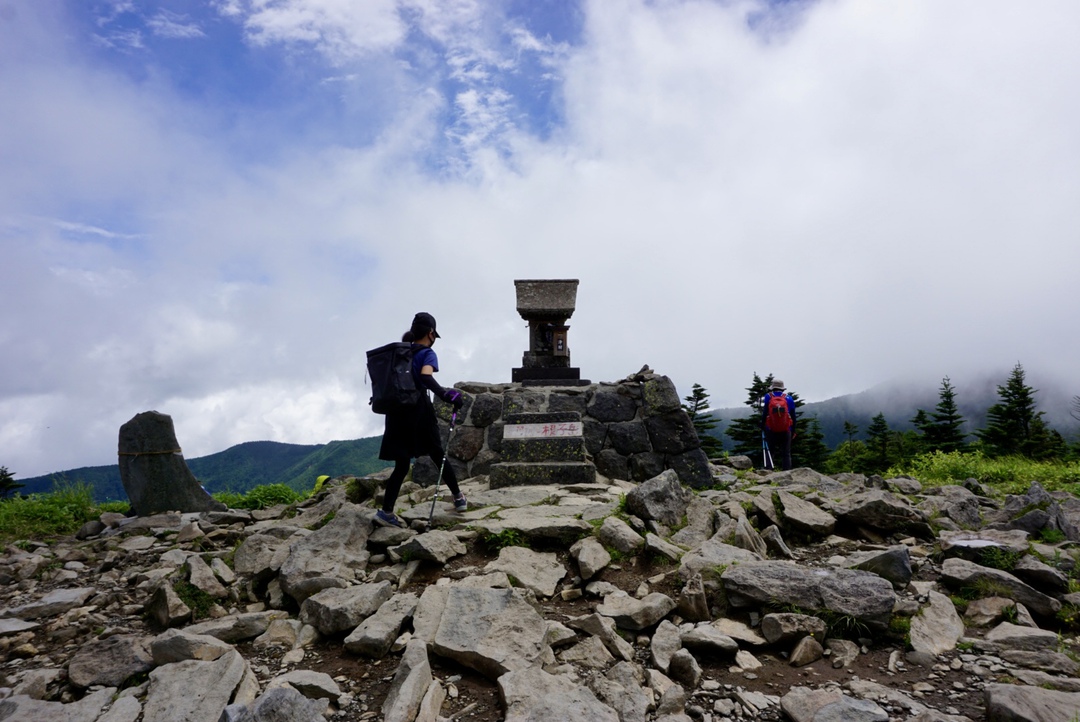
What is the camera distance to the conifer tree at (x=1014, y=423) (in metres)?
27.7

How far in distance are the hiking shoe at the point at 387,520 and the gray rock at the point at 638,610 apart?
2.82m

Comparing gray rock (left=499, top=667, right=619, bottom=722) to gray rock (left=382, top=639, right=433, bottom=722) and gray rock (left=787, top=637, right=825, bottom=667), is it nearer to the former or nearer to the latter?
gray rock (left=382, top=639, right=433, bottom=722)

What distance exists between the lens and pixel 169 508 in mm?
10547

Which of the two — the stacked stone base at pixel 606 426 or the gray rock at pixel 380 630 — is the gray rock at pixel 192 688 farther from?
the stacked stone base at pixel 606 426

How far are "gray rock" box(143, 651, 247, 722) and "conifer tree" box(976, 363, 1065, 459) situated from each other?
32802 millimetres

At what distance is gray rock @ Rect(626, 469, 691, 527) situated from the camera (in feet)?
21.3

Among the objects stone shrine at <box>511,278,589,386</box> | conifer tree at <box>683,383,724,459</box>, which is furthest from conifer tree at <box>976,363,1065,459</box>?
stone shrine at <box>511,278,589,386</box>

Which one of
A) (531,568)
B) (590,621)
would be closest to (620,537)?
(531,568)

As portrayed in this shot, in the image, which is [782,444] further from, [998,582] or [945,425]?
[945,425]

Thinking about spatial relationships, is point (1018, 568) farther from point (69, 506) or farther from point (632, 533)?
point (69, 506)

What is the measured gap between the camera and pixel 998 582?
4785mm

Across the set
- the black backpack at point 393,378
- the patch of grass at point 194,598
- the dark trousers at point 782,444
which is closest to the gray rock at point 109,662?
the patch of grass at point 194,598

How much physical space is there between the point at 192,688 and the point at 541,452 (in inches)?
242

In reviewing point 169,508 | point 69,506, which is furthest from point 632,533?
point 69,506
